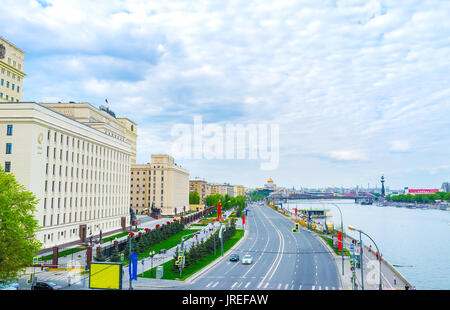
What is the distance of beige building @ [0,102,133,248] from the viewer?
2063 inches

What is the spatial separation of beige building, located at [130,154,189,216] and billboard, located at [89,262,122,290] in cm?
10975

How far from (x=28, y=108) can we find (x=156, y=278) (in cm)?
3248

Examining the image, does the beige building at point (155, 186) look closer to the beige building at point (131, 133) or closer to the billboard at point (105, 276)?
the beige building at point (131, 133)

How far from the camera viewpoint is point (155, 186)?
448 ft

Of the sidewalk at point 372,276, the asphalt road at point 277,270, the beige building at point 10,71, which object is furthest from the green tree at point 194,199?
the sidewalk at point 372,276

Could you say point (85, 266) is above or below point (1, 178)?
below

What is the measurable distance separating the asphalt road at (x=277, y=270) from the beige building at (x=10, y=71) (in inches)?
2313

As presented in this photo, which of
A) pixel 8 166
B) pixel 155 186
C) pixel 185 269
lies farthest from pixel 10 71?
pixel 155 186

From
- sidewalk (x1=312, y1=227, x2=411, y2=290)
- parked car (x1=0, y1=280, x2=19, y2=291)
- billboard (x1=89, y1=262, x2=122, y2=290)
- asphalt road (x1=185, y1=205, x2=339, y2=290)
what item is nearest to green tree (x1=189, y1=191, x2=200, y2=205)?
asphalt road (x1=185, y1=205, x2=339, y2=290)

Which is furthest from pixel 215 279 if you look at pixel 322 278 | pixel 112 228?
pixel 112 228

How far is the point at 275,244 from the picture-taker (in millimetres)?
76750

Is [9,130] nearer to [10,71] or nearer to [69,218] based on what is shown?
[69,218]
